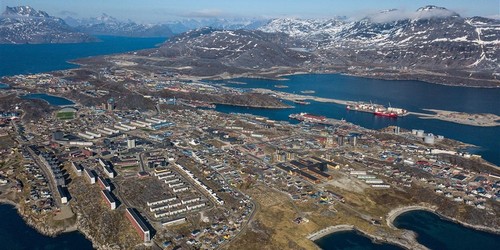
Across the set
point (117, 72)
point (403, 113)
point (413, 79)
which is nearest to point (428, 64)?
point (413, 79)

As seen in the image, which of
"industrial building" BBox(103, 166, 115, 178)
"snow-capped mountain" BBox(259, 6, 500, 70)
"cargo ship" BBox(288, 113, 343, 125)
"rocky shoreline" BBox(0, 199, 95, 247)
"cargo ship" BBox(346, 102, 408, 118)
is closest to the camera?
"rocky shoreline" BBox(0, 199, 95, 247)

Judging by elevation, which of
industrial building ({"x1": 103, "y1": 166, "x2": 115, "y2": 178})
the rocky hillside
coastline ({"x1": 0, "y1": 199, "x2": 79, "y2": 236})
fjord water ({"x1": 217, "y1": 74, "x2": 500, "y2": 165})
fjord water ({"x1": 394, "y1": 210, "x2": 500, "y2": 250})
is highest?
the rocky hillside

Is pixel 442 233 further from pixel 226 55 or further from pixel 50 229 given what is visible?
pixel 226 55

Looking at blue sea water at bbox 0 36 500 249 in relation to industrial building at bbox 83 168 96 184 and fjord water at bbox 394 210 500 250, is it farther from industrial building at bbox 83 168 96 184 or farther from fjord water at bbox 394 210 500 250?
industrial building at bbox 83 168 96 184

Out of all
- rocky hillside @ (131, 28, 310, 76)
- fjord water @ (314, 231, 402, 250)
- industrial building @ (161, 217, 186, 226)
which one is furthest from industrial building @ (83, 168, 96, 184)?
rocky hillside @ (131, 28, 310, 76)

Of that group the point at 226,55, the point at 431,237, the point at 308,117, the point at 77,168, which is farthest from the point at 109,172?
the point at 226,55

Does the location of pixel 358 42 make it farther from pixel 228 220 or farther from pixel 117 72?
pixel 228 220
